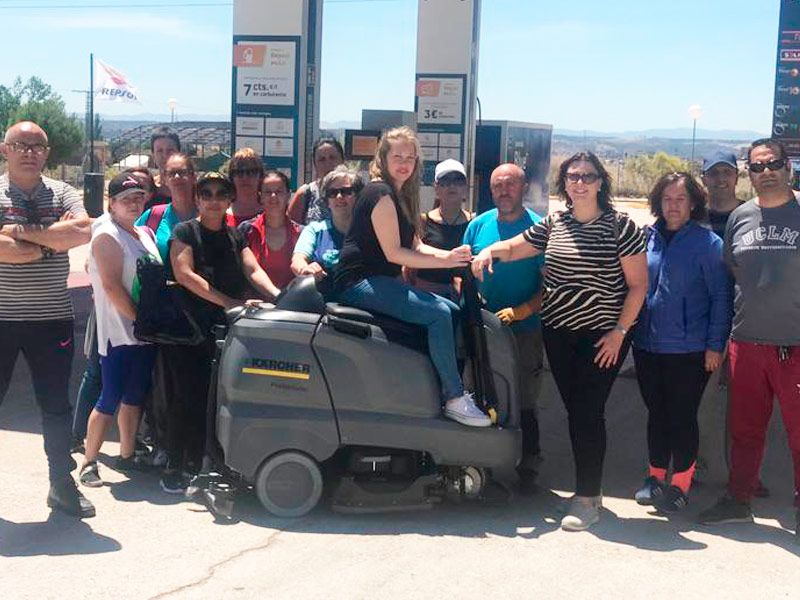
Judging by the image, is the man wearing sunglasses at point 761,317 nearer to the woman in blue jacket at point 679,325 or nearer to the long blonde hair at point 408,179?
the woman in blue jacket at point 679,325

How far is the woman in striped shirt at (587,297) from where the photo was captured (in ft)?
17.5

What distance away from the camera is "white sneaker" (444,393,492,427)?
17.3ft

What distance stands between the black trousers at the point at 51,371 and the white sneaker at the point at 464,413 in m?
1.93

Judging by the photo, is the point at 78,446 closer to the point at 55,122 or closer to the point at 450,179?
the point at 450,179

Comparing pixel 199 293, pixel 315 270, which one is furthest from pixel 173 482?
pixel 315 270

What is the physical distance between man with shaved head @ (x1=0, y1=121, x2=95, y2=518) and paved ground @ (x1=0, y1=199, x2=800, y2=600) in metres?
0.37

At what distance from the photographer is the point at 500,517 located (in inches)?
216

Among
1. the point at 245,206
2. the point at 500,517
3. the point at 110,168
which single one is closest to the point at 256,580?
the point at 500,517

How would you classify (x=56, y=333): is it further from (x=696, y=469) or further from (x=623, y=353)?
(x=696, y=469)

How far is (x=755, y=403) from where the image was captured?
544 centimetres

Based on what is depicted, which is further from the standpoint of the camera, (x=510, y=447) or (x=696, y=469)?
(x=696, y=469)

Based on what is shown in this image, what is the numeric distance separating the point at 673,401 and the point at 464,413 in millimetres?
1147

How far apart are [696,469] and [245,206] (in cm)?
321

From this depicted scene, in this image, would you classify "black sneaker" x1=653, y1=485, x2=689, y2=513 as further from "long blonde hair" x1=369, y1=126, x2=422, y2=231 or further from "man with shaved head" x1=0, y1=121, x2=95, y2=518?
"man with shaved head" x1=0, y1=121, x2=95, y2=518
